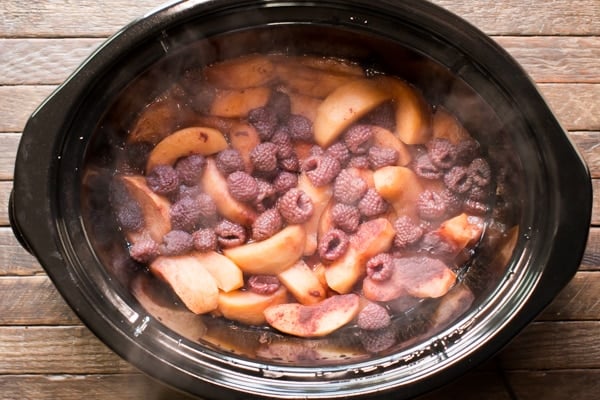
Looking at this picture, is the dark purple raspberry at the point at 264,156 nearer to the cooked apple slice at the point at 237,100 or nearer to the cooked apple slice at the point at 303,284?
the cooked apple slice at the point at 237,100

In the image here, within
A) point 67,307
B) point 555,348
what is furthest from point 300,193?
point 555,348

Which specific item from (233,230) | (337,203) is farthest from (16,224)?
(337,203)

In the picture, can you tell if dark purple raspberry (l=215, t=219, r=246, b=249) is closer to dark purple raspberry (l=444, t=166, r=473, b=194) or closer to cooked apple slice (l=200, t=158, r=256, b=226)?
cooked apple slice (l=200, t=158, r=256, b=226)

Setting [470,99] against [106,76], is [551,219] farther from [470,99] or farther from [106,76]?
[106,76]

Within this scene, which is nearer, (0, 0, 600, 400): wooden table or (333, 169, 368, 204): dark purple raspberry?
(333, 169, 368, 204): dark purple raspberry

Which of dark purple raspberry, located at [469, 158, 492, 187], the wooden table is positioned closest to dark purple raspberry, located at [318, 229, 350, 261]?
dark purple raspberry, located at [469, 158, 492, 187]

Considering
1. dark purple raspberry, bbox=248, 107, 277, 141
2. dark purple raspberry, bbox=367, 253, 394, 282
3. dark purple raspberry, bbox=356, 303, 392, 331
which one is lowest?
dark purple raspberry, bbox=356, 303, 392, 331
